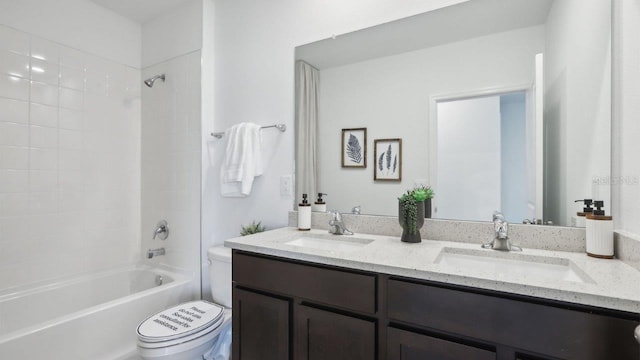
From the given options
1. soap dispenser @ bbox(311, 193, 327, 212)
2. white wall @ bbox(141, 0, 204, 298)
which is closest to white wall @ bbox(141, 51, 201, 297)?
white wall @ bbox(141, 0, 204, 298)

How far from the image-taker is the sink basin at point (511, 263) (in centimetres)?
99

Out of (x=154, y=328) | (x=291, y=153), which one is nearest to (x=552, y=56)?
(x=291, y=153)

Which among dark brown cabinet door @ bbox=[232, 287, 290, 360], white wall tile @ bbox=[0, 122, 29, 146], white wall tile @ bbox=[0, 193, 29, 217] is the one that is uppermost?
white wall tile @ bbox=[0, 122, 29, 146]

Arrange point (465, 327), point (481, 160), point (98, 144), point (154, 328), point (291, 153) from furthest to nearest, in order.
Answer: point (98, 144)
point (291, 153)
point (154, 328)
point (481, 160)
point (465, 327)

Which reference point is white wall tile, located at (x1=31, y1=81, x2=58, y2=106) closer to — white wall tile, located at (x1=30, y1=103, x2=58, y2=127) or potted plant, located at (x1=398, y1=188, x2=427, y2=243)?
white wall tile, located at (x1=30, y1=103, x2=58, y2=127)

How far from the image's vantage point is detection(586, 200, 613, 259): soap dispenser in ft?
3.24

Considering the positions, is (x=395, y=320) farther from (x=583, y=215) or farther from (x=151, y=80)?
(x=151, y=80)

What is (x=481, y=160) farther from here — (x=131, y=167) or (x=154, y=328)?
(x=131, y=167)

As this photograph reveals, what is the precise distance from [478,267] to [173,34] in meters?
2.60

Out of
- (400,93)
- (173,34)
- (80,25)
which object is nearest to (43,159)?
(80,25)

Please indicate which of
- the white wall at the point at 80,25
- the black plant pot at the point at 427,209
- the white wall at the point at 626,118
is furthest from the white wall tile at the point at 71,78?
the white wall at the point at 626,118

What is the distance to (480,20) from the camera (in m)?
1.33

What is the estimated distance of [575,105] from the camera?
1.16 m

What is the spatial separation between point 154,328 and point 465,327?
1.43 m
